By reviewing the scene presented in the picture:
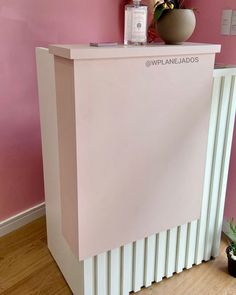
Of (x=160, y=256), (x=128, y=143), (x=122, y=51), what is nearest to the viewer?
(x=122, y=51)

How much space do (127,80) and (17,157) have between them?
3.57ft

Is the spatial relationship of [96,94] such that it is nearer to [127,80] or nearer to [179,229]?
[127,80]

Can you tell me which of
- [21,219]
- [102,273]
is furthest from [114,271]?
[21,219]

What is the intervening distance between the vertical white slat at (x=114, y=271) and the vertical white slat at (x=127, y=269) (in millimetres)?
20

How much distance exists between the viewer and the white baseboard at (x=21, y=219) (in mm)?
2047

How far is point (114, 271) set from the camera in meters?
1.51

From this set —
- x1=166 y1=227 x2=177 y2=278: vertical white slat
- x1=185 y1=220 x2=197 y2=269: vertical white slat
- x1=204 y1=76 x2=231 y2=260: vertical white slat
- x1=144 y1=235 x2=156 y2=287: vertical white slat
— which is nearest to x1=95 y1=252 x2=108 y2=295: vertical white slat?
→ x1=144 y1=235 x2=156 y2=287: vertical white slat

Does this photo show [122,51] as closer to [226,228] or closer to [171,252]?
[171,252]

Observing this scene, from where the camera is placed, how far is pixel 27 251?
6.29ft

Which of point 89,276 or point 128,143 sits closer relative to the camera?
point 128,143

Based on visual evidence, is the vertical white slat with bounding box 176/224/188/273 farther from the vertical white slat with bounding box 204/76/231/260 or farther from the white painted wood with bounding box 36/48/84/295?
the white painted wood with bounding box 36/48/84/295

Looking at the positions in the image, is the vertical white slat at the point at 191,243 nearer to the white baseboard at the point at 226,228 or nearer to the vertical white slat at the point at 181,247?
the vertical white slat at the point at 181,247

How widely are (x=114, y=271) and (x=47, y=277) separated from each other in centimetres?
40

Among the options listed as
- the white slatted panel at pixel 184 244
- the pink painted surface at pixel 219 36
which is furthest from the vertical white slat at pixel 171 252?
the pink painted surface at pixel 219 36
